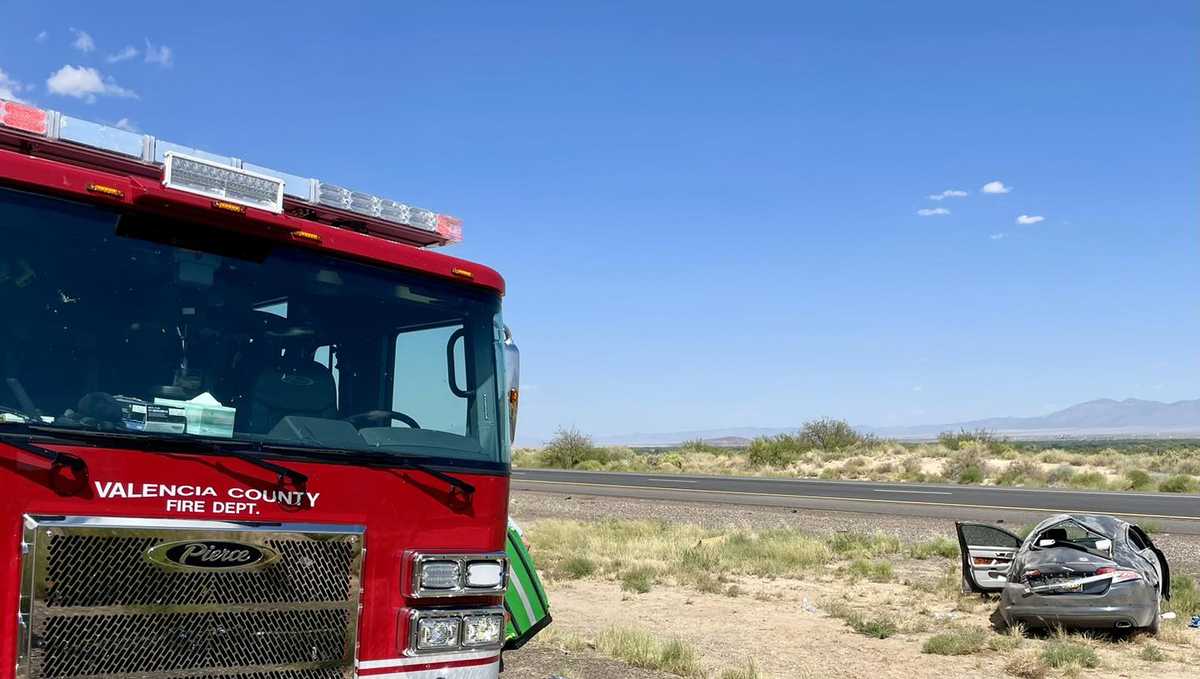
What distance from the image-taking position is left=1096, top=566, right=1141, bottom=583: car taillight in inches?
406

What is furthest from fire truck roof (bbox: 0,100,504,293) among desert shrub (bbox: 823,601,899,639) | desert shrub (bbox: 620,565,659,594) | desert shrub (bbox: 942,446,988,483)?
desert shrub (bbox: 942,446,988,483)

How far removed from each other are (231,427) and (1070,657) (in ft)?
27.0

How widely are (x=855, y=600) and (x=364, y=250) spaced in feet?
34.7

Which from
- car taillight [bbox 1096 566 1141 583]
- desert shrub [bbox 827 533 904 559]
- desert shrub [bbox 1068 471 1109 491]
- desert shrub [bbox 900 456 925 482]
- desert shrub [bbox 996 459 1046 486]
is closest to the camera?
car taillight [bbox 1096 566 1141 583]

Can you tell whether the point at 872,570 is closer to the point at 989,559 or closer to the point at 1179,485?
the point at 989,559

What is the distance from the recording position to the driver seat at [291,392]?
4.39 meters

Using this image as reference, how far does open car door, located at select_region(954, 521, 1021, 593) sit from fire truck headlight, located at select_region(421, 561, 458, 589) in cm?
972

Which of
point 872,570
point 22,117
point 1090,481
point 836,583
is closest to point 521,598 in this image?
point 22,117

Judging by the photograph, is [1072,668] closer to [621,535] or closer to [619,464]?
[621,535]

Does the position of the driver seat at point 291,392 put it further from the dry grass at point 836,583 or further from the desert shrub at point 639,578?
the desert shrub at point 639,578

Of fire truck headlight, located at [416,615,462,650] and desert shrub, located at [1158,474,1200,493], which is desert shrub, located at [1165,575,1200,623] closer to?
fire truck headlight, located at [416,615,462,650]

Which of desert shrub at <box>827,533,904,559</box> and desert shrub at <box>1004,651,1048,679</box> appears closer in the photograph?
desert shrub at <box>1004,651,1048,679</box>

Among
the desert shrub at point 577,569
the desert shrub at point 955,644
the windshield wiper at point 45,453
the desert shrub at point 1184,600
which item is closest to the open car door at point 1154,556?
the desert shrub at point 1184,600

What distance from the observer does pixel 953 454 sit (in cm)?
4997
